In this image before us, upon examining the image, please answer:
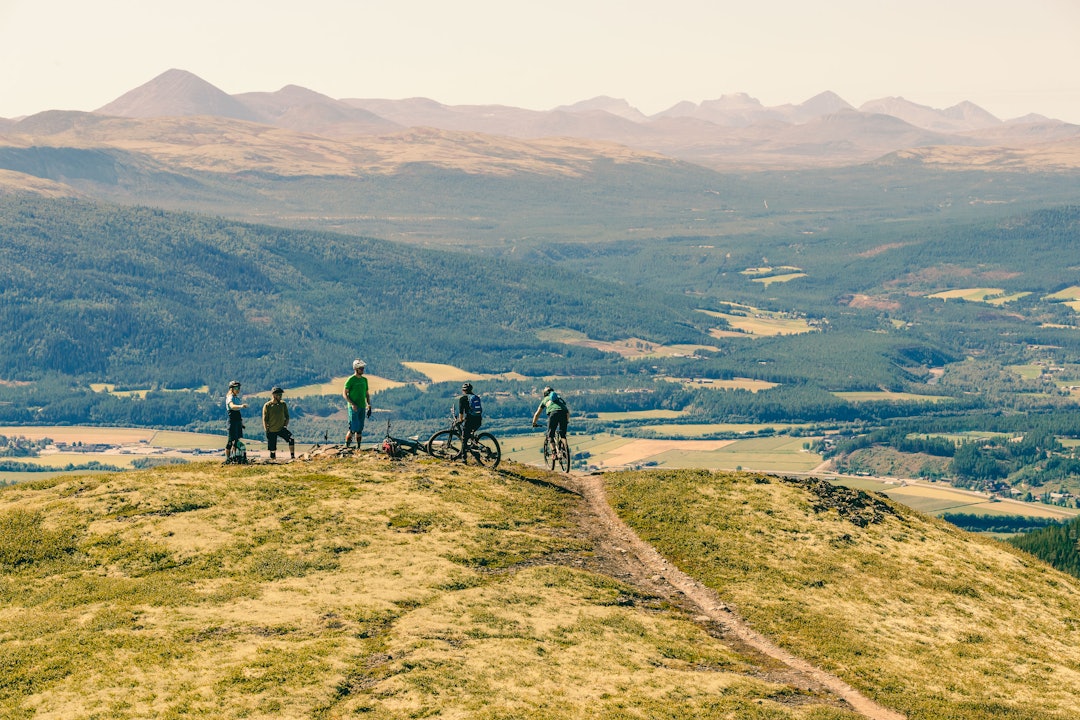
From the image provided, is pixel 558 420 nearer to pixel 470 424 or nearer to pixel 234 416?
pixel 470 424

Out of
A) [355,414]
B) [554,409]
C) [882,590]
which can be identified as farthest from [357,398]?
[882,590]

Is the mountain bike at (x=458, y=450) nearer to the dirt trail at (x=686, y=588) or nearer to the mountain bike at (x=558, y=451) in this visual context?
the mountain bike at (x=558, y=451)

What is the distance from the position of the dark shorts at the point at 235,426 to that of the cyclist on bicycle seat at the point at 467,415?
1221 centimetres

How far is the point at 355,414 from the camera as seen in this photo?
73375mm

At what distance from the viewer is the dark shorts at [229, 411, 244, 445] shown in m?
69.6

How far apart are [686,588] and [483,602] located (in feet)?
38.6

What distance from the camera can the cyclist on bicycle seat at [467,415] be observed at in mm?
72750

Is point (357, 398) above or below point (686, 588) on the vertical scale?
above

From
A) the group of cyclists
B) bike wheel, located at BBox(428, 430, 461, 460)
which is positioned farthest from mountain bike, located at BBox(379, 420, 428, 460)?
the group of cyclists

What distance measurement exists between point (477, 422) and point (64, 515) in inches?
954

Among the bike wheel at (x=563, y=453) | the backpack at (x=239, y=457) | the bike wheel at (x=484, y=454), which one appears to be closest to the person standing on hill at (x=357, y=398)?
the backpack at (x=239, y=457)

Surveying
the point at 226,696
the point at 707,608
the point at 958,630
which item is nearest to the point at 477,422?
the point at 707,608

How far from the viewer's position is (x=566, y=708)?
146 ft

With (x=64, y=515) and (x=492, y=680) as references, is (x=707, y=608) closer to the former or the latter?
(x=492, y=680)
